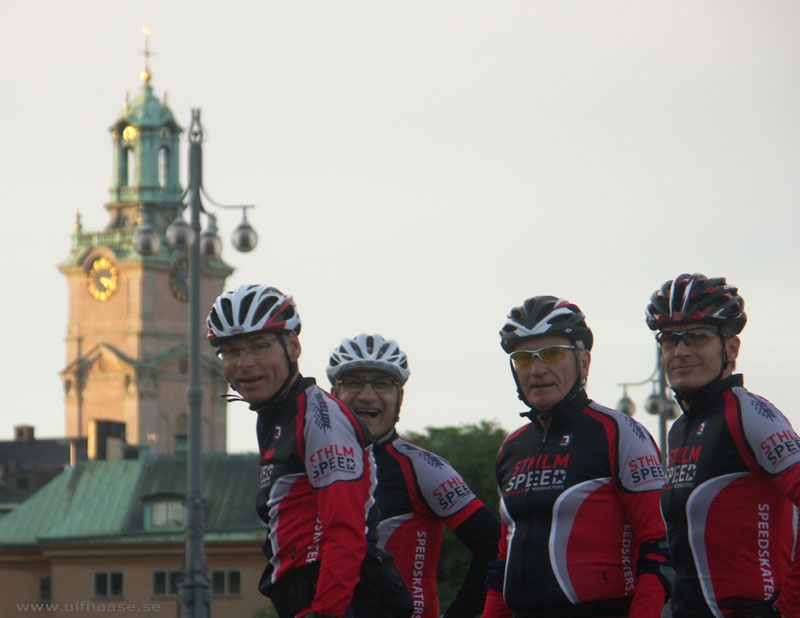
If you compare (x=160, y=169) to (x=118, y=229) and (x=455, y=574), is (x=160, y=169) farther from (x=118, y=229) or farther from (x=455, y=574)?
(x=455, y=574)

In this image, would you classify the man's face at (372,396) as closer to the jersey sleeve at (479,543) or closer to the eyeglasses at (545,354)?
the jersey sleeve at (479,543)

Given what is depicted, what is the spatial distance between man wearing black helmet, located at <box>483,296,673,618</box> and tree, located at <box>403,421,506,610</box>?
4724 centimetres

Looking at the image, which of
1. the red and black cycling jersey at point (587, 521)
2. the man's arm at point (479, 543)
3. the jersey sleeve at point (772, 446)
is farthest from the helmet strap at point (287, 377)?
the man's arm at point (479, 543)

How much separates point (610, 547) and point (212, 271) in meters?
159

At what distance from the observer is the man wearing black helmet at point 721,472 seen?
9.79 meters

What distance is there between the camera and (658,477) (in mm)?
9852

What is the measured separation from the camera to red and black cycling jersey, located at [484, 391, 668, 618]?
9820 mm

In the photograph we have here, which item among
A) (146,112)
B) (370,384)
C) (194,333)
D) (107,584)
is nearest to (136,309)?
(146,112)

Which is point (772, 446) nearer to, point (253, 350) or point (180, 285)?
point (253, 350)

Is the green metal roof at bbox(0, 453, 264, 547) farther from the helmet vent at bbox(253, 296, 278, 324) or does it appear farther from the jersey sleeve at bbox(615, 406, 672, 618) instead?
the jersey sleeve at bbox(615, 406, 672, 618)

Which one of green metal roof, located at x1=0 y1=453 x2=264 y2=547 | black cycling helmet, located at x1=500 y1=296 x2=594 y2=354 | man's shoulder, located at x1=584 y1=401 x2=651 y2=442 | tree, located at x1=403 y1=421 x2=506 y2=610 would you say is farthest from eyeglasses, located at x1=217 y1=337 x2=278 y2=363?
green metal roof, located at x1=0 y1=453 x2=264 y2=547

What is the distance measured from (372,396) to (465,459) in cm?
5368

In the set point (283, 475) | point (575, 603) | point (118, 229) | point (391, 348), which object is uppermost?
point (118, 229)

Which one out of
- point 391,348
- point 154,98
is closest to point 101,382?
point 154,98
